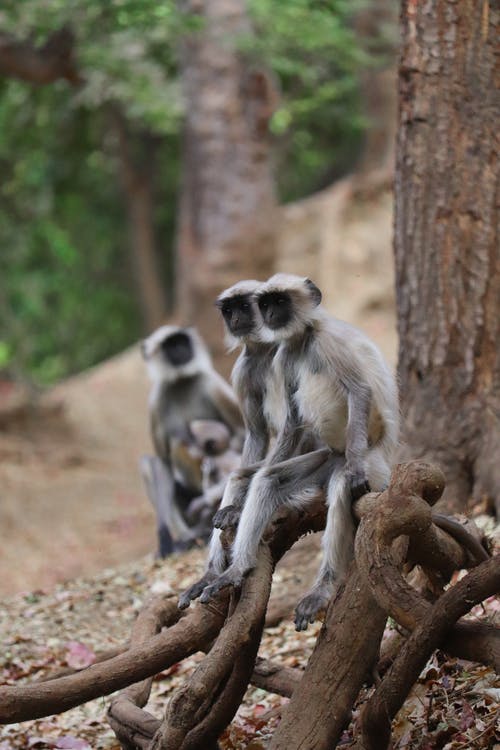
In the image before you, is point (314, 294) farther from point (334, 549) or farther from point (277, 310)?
point (334, 549)

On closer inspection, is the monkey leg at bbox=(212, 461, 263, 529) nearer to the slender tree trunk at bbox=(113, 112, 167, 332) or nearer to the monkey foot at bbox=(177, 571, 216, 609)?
the monkey foot at bbox=(177, 571, 216, 609)

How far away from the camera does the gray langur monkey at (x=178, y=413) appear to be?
346 inches

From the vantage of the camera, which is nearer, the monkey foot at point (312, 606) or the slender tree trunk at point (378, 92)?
the monkey foot at point (312, 606)

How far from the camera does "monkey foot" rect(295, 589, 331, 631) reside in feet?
13.0

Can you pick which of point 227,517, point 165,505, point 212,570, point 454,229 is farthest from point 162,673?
point 165,505

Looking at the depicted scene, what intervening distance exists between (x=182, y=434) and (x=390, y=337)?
5.37 m

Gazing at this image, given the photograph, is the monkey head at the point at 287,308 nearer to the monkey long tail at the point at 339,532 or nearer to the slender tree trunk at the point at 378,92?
the monkey long tail at the point at 339,532

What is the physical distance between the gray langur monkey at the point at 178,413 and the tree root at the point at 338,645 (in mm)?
4863

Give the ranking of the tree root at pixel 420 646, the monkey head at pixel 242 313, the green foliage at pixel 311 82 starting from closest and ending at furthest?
the tree root at pixel 420 646
the monkey head at pixel 242 313
the green foliage at pixel 311 82

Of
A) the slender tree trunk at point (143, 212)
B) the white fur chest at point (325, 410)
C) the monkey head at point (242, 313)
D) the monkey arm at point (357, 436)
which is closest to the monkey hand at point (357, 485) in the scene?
the monkey arm at point (357, 436)

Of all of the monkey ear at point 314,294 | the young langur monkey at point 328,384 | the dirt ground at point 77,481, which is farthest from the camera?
the dirt ground at point 77,481

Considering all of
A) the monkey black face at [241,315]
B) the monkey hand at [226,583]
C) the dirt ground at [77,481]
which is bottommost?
the dirt ground at [77,481]

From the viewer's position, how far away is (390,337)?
1359cm

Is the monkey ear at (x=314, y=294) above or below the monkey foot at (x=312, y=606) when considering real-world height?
above
